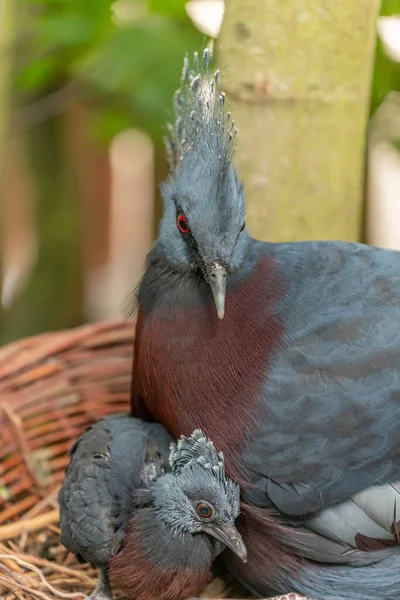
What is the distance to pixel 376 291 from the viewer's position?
1857mm

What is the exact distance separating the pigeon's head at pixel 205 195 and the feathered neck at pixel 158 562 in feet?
1.71

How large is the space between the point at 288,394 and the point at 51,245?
2.15 metres

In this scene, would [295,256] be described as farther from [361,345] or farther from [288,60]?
[288,60]

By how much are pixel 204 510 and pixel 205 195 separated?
69 centimetres

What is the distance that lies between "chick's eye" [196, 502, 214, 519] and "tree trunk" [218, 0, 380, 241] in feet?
2.76

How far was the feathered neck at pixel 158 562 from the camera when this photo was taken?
1.78 m

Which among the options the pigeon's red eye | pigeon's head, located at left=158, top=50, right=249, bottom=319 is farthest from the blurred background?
the pigeon's red eye

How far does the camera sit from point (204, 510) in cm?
177

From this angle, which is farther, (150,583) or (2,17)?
(2,17)

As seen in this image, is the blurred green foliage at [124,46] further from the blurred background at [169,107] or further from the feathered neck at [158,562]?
the feathered neck at [158,562]

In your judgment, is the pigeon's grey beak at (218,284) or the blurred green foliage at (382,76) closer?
the pigeon's grey beak at (218,284)

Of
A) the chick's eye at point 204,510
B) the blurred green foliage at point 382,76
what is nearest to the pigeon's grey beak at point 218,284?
the chick's eye at point 204,510

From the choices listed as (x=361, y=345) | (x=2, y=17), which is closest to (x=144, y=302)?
(x=361, y=345)

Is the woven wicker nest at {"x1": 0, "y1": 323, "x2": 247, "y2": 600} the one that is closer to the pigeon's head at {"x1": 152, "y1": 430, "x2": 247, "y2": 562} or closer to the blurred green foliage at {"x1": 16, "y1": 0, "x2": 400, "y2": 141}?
the pigeon's head at {"x1": 152, "y1": 430, "x2": 247, "y2": 562}
